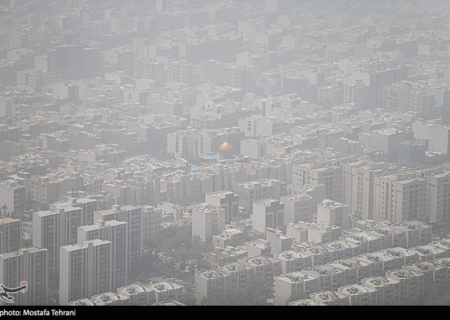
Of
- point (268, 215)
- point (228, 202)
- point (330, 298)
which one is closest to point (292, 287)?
point (330, 298)

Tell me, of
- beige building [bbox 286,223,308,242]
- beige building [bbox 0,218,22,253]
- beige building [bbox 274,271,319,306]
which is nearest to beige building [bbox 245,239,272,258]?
beige building [bbox 286,223,308,242]

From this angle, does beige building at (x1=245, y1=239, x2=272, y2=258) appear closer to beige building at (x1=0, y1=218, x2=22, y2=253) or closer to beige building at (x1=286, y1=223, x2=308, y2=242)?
beige building at (x1=286, y1=223, x2=308, y2=242)

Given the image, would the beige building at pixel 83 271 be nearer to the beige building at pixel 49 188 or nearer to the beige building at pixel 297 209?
the beige building at pixel 49 188

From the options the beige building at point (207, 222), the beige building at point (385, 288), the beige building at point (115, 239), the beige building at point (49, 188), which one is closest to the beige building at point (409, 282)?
the beige building at point (385, 288)
